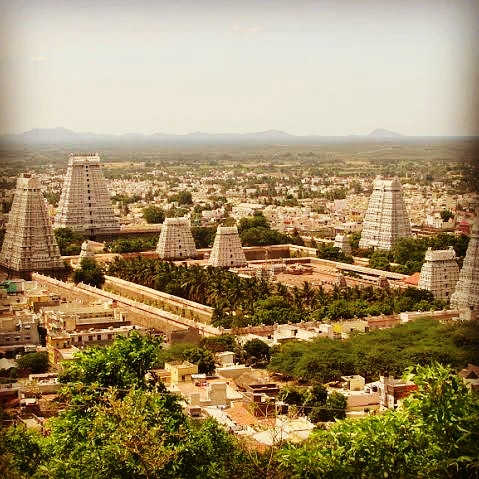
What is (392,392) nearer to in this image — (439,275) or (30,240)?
(439,275)

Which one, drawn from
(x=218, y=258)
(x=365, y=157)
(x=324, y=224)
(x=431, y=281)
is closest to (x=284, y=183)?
(x=365, y=157)

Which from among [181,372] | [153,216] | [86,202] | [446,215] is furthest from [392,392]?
[153,216]

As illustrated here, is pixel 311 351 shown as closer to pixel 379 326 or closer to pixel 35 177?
pixel 379 326

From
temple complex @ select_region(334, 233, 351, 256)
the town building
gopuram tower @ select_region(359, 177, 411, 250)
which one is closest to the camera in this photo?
the town building

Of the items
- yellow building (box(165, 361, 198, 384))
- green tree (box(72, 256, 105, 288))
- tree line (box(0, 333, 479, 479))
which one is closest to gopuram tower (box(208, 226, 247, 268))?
green tree (box(72, 256, 105, 288))

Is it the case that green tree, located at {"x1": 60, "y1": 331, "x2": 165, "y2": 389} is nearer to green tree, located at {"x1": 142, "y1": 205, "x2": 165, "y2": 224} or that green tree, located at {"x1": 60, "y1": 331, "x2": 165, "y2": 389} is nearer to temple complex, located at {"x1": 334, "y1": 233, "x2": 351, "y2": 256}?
temple complex, located at {"x1": 334, "y1": 233, "x2": 351, "y2": 256}

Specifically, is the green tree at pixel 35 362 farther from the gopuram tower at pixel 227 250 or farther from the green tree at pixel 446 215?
the green tree at pixel 446 215

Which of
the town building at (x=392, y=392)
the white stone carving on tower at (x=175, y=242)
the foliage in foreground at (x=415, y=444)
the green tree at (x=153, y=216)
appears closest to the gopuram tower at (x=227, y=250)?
the white stone carving on tower at (x=175, y=242)
